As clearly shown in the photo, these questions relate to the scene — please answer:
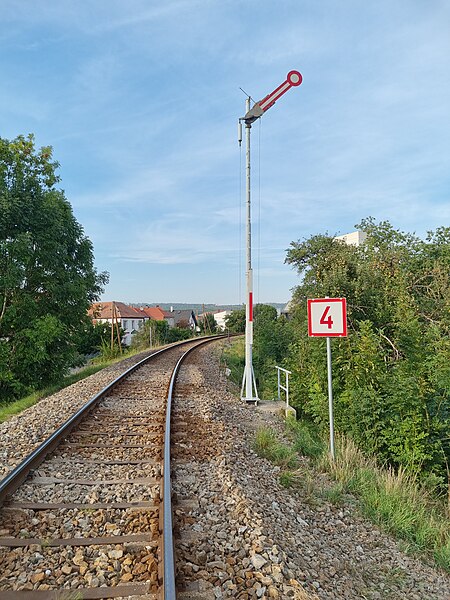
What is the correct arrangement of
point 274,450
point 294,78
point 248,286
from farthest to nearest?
point 248,286, point 294,78, point 274,450

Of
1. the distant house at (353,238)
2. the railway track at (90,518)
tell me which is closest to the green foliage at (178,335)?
the distant house at (353,238)

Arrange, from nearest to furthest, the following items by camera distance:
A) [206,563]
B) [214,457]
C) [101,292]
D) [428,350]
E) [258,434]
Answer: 1. [206,563]
2. [214,457]
3. [258,434]
4. [428,350]
5. [101,292]

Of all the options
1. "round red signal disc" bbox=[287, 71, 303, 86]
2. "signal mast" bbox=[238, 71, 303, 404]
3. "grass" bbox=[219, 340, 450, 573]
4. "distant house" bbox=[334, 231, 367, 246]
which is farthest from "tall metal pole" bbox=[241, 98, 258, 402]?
"distant house" bbox=[334, 231, 367, 246]

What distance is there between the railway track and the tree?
399 inches

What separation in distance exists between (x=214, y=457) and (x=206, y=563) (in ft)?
8.38

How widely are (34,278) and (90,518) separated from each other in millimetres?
15332

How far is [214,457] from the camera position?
19.9 feet

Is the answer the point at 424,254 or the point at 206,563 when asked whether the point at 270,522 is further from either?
the point at 424,254

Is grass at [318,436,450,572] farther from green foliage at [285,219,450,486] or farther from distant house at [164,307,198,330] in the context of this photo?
distant house at [164,307,198,330]

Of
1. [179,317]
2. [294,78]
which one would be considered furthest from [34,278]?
[179,317]

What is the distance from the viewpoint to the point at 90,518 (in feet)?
13.8

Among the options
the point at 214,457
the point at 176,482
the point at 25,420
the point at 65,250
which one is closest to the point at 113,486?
the point at 176,482

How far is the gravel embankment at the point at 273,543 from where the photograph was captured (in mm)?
3383

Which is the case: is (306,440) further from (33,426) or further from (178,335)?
(178,335)
